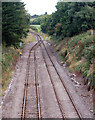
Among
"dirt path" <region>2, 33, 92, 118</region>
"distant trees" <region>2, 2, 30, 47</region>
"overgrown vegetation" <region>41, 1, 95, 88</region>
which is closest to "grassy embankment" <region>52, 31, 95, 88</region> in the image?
"overgrown vegetation" <region>41, 1, 95, 88</region>

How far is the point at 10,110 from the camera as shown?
1325 centimetres

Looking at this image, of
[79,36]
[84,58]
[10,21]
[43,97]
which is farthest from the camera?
[79,36]

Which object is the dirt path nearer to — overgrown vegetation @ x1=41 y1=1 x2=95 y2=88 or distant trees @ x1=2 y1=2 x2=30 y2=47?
overgrown vegetation @ x1=41 y1=1 x2=95 y2=88

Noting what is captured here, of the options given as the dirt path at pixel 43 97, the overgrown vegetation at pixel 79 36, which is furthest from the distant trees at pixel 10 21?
the overgrown vegetation at pixel 79 36

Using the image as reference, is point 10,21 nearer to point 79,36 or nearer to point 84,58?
point 79,36

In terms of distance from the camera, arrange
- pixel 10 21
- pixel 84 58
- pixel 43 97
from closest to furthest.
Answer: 1. pixel 43 97
2. pixel 84 58
3. pixel 10 21

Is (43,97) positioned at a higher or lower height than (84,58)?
lower

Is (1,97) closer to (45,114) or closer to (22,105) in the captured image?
(22,105)

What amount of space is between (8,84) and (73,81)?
6.91 meters

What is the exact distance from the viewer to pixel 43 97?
50.2 feet

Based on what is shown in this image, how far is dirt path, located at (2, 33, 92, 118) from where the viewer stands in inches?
504

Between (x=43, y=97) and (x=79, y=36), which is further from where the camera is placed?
(x=79, y=36)

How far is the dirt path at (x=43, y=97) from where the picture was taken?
12.8 metres

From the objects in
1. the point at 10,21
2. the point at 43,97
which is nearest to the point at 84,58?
the point at 43,97
